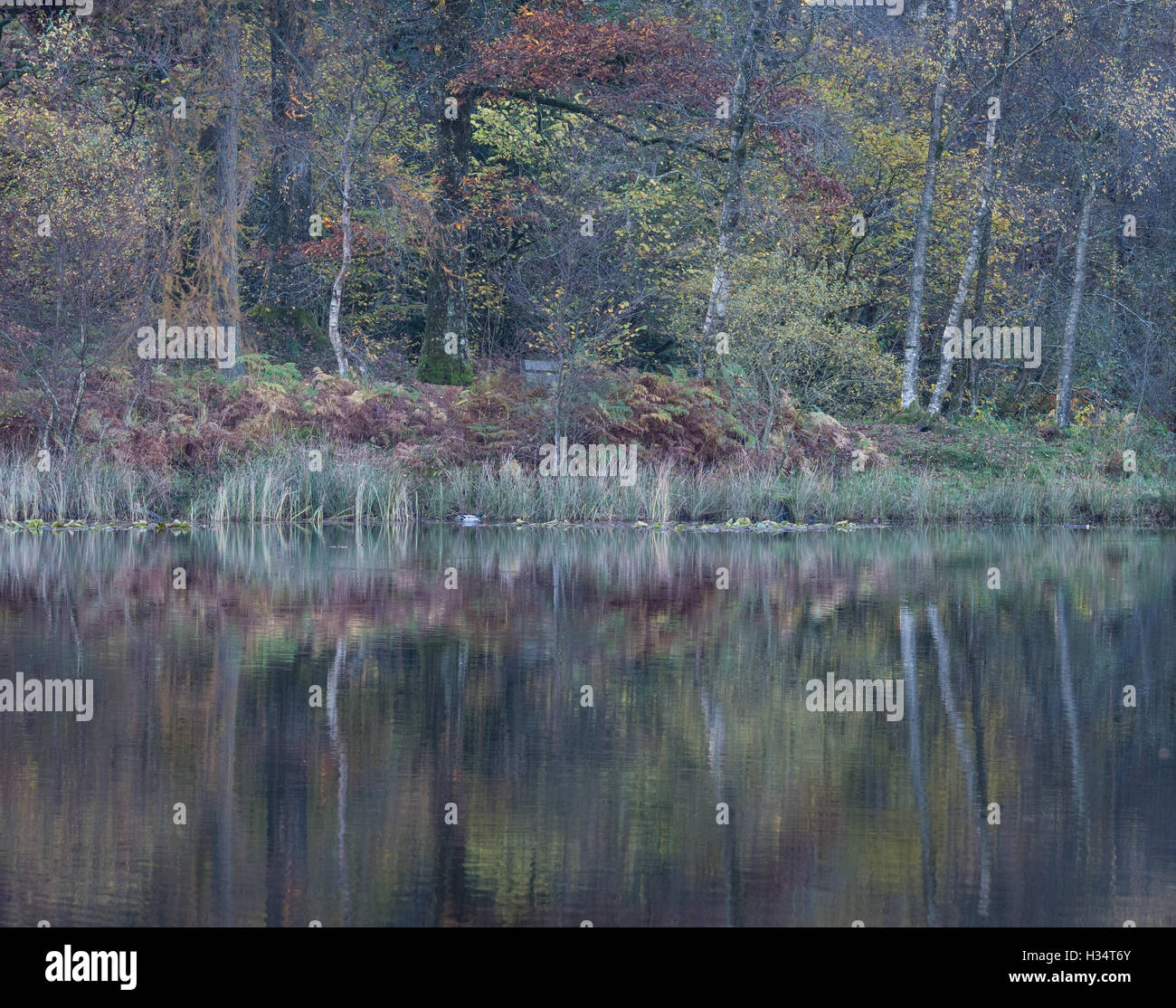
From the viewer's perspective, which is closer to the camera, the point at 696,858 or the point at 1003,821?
the point at 696,858

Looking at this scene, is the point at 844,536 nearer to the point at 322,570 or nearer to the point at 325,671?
the point at 322,570

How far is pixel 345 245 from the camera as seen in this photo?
28875 millimetres

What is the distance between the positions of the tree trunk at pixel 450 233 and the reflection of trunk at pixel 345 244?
1699mm

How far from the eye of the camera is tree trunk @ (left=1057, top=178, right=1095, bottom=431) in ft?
109

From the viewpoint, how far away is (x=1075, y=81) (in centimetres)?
3250

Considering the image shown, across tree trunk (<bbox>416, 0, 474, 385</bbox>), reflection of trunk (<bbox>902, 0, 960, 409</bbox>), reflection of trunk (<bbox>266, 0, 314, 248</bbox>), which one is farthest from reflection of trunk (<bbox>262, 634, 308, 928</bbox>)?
reflection of trunk (<bbox>902, 0, 960, 409</bbox>)

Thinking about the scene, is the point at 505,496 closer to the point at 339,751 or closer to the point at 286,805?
the point at 339,751

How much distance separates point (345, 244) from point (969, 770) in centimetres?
2297

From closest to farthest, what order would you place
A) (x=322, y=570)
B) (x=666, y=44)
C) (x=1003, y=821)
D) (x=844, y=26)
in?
1. (x=1003, y=821)
2. (x=322, y=570)
3. (x=666, y=44)
4. (x=844, y=26)

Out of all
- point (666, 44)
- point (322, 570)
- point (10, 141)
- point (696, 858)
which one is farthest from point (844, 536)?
point (696, 858)

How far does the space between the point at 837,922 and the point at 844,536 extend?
1733 centimetres

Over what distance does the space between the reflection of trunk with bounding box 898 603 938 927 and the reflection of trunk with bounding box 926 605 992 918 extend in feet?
0.56

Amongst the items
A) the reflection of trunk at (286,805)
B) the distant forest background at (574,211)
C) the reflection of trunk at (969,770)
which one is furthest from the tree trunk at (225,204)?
the reflection of trunk at (286,805)

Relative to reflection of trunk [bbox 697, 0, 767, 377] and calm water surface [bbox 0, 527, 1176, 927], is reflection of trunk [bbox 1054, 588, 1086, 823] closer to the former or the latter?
calm water surface [bbox 0, 527, 1176, 927]
